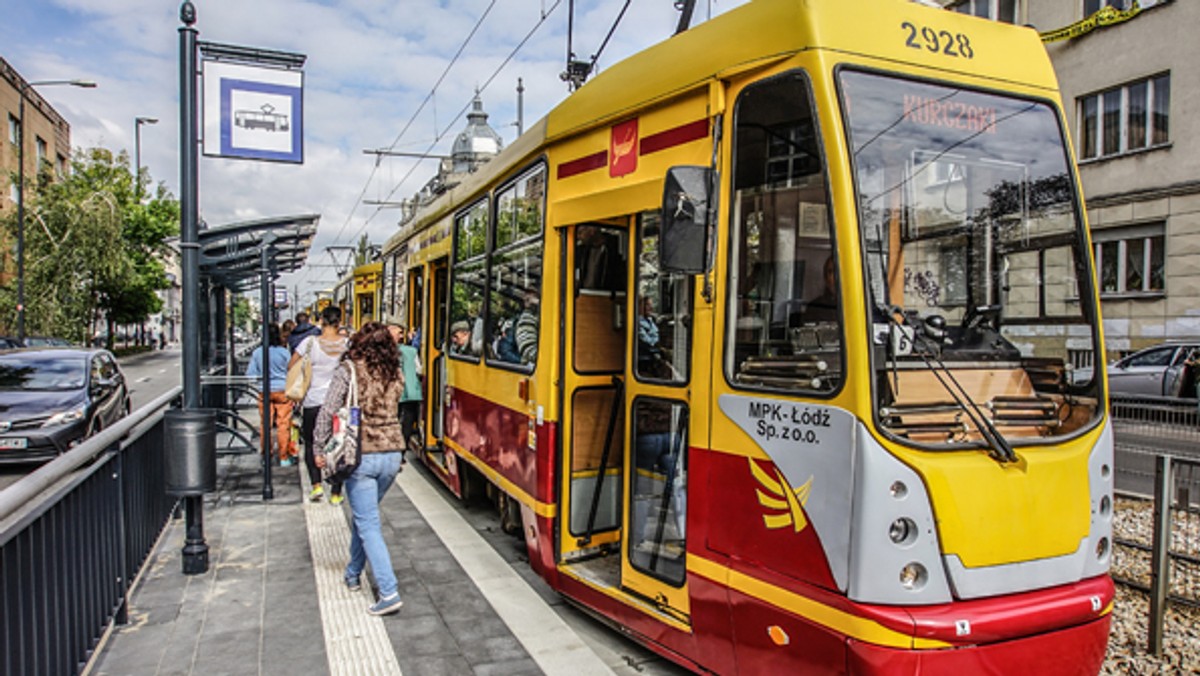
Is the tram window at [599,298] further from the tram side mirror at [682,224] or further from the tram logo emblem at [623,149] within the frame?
the tram side mirror at [682,224]

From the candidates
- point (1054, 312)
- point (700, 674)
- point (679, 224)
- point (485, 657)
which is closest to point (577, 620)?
point (485, 657)

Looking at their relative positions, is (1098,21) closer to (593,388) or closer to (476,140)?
(593,388)

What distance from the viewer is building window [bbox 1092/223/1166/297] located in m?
18.8

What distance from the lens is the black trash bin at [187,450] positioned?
5629 millimetres

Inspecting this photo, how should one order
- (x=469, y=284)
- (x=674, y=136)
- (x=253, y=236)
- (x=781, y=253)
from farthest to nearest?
(x=253, y=236), (x=469, y=284), (x=674, y=136), (x=781, y=253)

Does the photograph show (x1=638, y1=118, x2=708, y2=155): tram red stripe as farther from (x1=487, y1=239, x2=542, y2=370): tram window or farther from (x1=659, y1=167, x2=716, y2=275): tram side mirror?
(x1=487, y1=239, x2=542, y2=370): tram window

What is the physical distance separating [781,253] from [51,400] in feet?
34.7

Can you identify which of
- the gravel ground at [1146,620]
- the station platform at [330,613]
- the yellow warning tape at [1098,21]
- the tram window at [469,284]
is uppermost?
the yellow warning tape at [1098,21]

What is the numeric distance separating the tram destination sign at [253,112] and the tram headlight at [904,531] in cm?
573

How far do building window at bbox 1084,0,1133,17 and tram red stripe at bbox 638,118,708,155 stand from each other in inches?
817

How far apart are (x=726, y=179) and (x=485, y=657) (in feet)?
9.19

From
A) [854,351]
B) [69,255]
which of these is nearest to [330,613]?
[854,351]

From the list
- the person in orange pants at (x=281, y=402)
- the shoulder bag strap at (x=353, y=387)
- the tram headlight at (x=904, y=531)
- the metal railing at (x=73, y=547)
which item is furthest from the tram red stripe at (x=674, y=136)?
the person in orange pants at (x=281, y=402)

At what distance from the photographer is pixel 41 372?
437 inches
